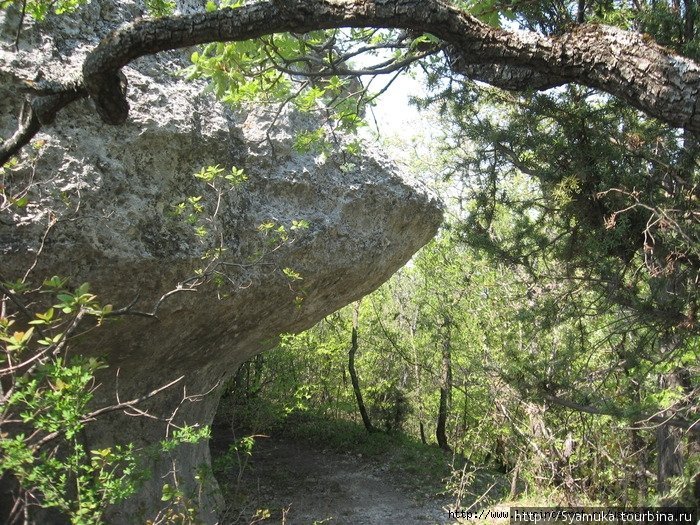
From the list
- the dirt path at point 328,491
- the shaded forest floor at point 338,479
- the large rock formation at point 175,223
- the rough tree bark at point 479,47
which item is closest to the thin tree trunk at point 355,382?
the shaded forest floor at point 338,479

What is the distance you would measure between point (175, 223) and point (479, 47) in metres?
3.28

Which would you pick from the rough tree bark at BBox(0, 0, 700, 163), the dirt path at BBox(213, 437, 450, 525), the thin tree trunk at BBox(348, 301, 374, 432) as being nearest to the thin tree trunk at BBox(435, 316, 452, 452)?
the thin tree trunk at BBox(348, 301, 374, 432)

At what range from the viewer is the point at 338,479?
10.1m

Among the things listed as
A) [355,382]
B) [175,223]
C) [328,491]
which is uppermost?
[175,223]

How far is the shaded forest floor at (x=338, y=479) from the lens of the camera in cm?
830

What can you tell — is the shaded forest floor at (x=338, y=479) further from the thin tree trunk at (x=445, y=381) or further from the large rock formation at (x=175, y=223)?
the large rock formation at (x=175, y=223)

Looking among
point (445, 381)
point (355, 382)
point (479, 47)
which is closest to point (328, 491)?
point (445, 381)

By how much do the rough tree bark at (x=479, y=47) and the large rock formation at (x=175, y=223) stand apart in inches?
61.5

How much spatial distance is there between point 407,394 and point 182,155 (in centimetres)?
962

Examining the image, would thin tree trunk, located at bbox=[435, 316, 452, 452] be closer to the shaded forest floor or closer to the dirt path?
the shaded forest floor

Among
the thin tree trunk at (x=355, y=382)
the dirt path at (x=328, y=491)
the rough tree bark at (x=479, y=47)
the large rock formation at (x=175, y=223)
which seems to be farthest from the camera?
the thin tree trunk at (x=355, y=382)

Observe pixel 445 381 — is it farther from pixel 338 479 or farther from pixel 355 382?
pixel 338 479

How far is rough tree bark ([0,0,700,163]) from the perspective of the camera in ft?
6.18

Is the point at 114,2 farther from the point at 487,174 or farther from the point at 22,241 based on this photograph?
the point at 487,174
